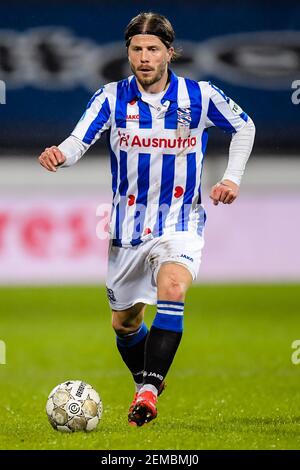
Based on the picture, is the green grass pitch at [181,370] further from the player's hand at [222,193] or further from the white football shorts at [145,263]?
the player's hand at [222,193]

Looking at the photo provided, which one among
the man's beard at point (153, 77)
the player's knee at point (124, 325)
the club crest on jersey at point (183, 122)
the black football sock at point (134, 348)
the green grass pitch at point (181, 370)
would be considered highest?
the man's beard at point (153, 77)

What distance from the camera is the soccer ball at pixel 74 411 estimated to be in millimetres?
5723

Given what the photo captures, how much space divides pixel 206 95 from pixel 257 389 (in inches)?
112

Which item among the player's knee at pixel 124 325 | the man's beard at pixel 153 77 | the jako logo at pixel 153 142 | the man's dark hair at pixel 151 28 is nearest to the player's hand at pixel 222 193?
the jako logo at pixel 153 142

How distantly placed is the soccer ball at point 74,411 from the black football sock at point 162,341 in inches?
13.0

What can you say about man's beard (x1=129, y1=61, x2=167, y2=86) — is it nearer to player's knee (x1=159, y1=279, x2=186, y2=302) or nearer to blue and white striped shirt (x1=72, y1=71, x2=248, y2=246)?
blue and white striped shirt (x1=72, y1=71, x2=248, y2=246)

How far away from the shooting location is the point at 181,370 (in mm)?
10047

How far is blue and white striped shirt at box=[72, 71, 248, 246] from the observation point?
6.31 m

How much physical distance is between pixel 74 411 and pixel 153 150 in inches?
63.6

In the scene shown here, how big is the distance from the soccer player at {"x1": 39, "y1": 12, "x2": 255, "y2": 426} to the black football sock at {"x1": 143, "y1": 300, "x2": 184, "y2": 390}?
34cm

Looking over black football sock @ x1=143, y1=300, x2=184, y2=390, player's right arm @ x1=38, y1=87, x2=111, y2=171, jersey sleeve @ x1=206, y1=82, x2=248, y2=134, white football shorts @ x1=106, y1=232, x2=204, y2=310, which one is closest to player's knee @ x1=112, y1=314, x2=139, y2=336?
white football shorts @ x1=106, y1=232, x2=204, y2=310

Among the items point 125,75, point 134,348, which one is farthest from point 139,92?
point 125,75

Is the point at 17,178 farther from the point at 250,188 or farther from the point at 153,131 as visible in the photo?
the point at 153,131
